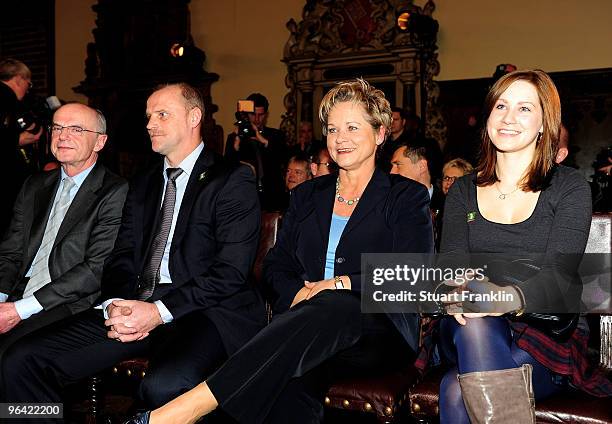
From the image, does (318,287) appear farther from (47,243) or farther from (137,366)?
(47,243)

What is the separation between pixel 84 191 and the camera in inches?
103

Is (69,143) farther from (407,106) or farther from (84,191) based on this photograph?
(407,106)

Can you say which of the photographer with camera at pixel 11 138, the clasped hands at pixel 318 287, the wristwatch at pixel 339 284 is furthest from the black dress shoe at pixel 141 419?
the photographer with camera at pixel 11 138

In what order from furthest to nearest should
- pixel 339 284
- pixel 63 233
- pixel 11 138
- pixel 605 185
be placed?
pixel 605 185
pixel 11 138
pixel 63 233
pixel 339 284

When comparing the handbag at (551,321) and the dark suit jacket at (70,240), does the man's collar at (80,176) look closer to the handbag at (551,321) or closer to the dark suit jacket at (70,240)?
the dark suit jacket at (70,240)

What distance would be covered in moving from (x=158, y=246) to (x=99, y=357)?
45cm

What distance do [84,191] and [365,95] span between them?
1.23 metres

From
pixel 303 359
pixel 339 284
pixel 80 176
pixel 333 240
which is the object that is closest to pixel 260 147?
pixel 80 176

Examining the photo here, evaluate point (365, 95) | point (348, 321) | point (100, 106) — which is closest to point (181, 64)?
point (100, 106)

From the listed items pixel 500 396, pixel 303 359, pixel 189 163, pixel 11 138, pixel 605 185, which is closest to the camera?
pixel 500 396

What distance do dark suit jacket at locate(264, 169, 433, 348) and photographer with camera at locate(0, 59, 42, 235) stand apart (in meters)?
2.00

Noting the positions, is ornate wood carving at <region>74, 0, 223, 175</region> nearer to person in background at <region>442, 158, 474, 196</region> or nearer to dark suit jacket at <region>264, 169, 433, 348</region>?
person in background at <region>442, 158, 474, 196</region>

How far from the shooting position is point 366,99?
229cm

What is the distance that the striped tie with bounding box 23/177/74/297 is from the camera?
8.36 ft
